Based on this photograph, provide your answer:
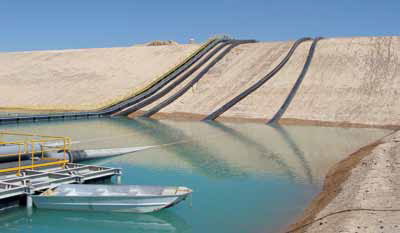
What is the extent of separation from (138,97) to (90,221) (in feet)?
105

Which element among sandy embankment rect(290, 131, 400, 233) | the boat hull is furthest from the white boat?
sandy embankment rect(290, 131, 400, 233)

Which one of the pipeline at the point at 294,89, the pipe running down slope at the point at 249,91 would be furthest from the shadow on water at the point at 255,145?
the pipeline at the point at 294,89

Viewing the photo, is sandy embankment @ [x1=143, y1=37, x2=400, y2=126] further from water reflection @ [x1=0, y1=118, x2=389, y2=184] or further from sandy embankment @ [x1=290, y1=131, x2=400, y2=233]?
sandy embankment @ [x1=290, y1=131, x2=400, y2=233]

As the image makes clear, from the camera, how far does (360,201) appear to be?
9781 mm

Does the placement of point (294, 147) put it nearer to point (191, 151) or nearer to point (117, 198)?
point (191, 151)

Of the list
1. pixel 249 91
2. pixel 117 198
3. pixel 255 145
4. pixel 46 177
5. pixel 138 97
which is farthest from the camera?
pixel 138 97

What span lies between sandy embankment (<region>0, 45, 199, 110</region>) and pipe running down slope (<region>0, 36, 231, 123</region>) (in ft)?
7.32

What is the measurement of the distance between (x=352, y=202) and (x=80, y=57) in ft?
184

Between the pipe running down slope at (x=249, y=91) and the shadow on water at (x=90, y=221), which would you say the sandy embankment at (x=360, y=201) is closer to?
the shadow on water at (x=90, y=221)

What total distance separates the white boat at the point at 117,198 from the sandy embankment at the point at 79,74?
31116mm

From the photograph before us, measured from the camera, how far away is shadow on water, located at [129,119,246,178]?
653 inches

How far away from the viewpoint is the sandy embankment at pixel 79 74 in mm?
46094

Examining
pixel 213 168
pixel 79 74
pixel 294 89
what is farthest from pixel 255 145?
pixel 79 74

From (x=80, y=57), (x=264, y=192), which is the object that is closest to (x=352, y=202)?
(x=264, y=192)
